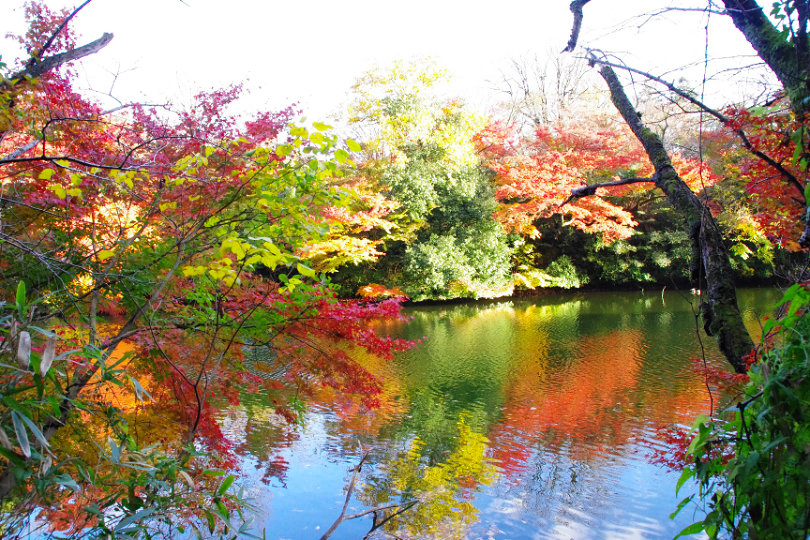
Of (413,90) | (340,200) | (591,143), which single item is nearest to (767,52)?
(340,200)

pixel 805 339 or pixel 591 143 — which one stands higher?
pixel 591 143

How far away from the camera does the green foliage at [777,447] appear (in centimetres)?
61

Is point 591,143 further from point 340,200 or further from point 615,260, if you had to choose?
point 340,200

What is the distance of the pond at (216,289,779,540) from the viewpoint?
3160mm

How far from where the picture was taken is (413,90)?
1117 centimetres

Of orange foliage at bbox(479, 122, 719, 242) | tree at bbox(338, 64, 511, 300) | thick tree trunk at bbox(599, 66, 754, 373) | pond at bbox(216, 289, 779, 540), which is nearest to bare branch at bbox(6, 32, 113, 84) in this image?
pond at bbox(216, 289, 779, 540)

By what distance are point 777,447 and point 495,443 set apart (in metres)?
3.83

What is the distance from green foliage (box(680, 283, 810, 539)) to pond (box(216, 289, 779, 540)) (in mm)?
601

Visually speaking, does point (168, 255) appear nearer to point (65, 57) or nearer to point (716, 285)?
point (65, 57)

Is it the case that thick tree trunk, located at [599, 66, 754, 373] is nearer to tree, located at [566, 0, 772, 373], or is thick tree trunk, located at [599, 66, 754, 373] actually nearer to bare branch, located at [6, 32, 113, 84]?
tree, located at [566, 0, 772, 373]

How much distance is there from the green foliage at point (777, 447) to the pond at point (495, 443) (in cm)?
60

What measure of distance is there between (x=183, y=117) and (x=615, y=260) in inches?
507

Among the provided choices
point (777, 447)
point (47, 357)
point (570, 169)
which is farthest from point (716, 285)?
point (570, 169)

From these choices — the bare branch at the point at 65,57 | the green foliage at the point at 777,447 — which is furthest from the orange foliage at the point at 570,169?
the green foliage at the point at 777,447
